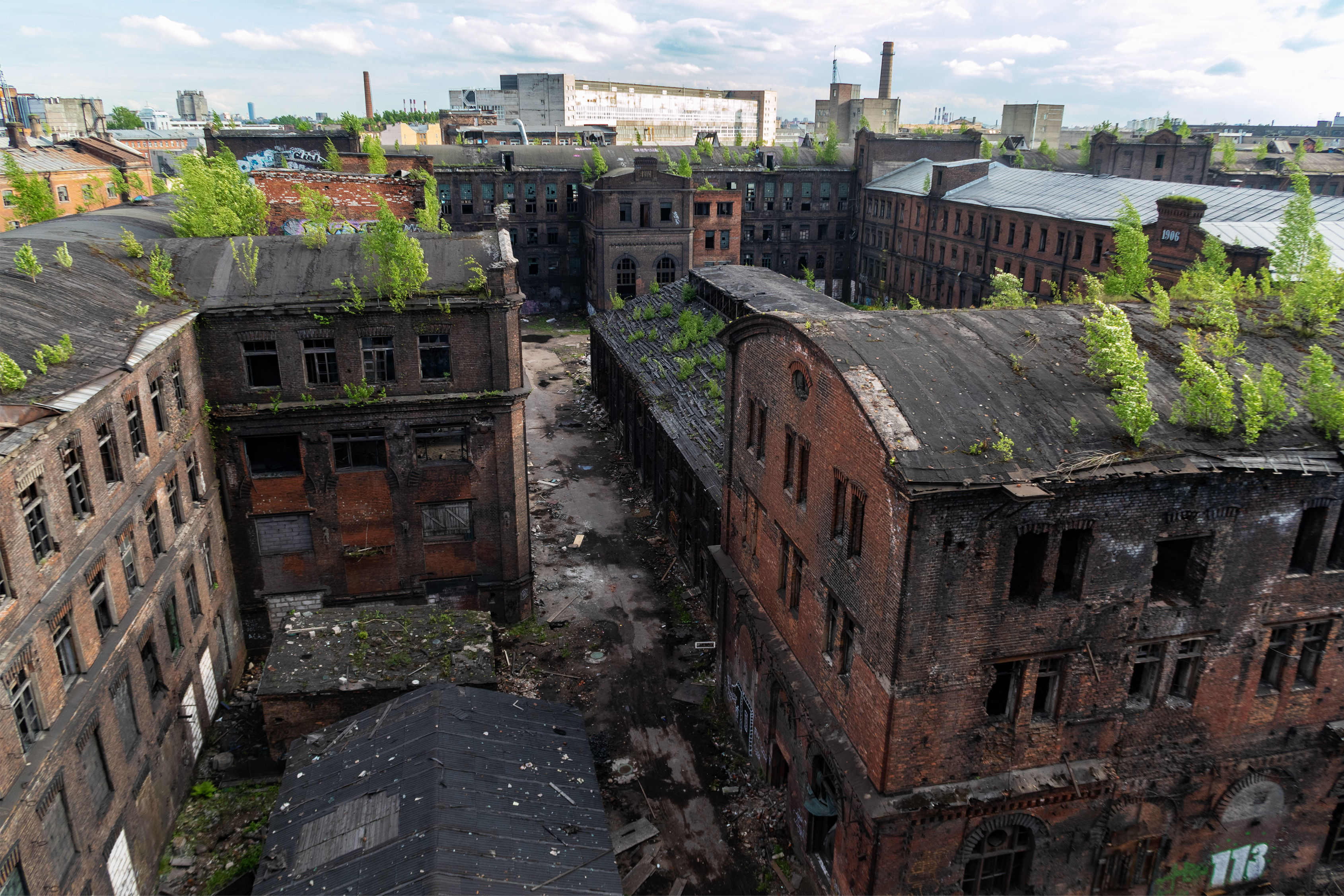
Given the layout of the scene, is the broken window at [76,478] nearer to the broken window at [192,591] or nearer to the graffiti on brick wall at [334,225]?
the broken window at [192,591]

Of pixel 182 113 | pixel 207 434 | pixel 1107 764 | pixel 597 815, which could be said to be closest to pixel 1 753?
pixel 597 815

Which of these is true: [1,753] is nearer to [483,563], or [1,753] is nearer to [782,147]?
[483,563]

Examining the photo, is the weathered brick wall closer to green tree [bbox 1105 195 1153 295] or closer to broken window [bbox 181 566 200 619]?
broken window [bbox 181 566 200 619]

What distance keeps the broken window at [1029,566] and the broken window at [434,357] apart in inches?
636

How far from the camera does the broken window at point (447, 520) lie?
2506 centimetres

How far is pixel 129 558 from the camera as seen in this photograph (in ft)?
59.5

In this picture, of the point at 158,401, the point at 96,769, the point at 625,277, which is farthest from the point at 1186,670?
the point at 625,277

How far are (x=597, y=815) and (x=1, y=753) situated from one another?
9.83m

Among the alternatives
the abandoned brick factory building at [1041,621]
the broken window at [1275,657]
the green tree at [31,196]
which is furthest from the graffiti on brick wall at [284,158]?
the broken window at [1275,657]

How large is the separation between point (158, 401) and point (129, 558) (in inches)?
161

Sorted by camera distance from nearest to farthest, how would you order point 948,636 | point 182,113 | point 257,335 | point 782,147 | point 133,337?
point 948,636, point 133,337, point 257,335, point 782,147, point 182,113

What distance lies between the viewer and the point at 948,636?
13812 millimetres

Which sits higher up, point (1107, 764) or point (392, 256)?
point (392, 256)

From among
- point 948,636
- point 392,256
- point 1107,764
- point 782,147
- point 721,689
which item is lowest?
point 721,689
